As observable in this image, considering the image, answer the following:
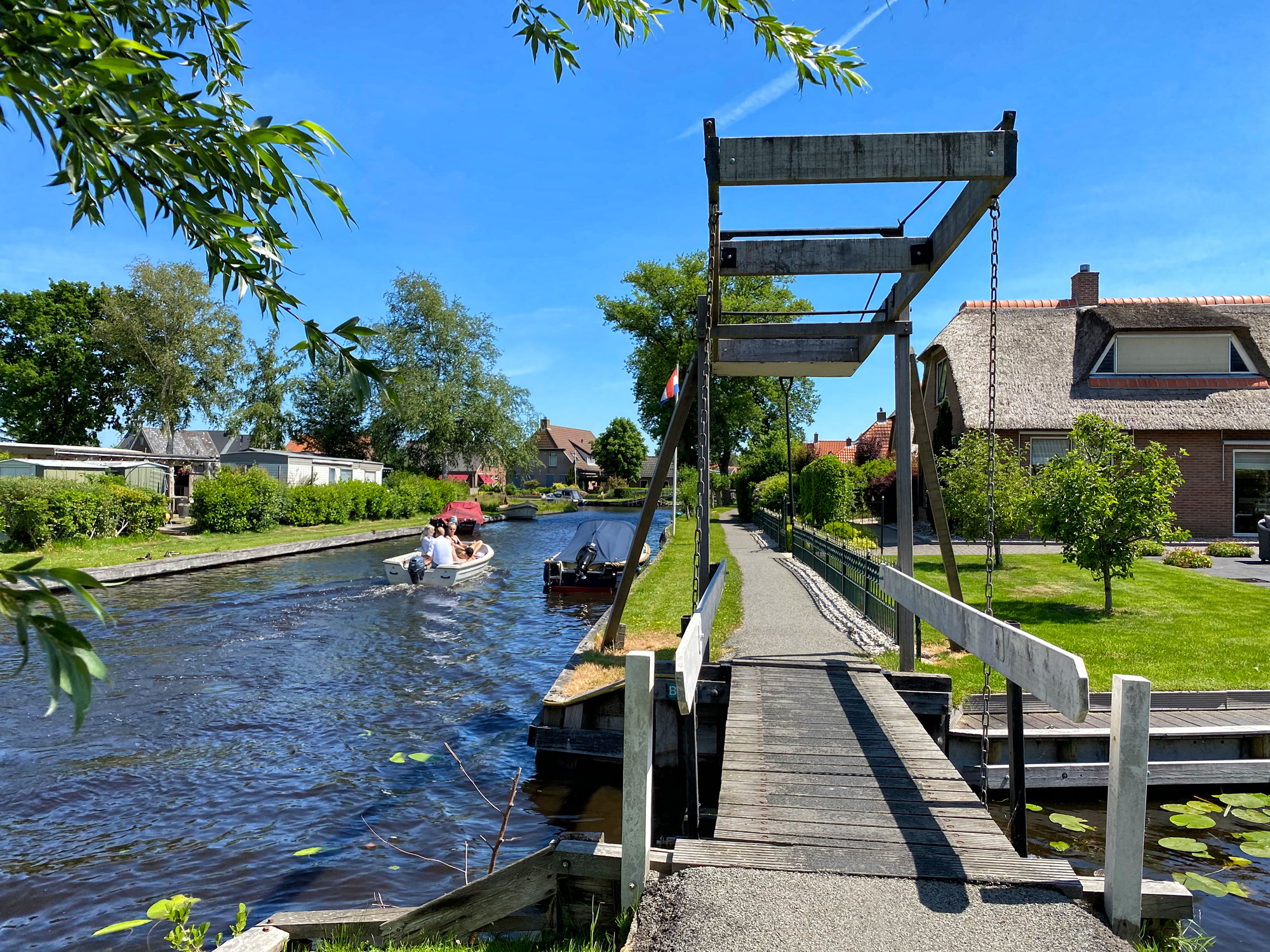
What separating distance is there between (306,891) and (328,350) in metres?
4.79

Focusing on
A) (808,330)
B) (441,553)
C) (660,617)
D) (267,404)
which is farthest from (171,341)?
(808,330)

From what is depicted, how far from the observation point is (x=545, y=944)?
160 inches

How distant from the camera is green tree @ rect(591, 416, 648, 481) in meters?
93.9

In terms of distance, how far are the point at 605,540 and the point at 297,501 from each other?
1878 centimetres

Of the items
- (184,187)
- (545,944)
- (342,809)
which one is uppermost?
(184,187)

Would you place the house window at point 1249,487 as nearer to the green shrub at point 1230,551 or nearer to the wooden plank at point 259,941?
the green shrub at point 1230,551

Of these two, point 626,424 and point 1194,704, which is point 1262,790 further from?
point 626,424

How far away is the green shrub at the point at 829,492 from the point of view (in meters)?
24.2

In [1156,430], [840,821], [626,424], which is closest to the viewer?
[840,821]

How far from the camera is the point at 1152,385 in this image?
25.4m

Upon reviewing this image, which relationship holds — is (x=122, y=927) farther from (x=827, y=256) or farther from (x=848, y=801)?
(x=827, y=256)

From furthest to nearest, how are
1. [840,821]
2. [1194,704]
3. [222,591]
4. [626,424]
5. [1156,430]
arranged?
1. [626,424]
2. [1156,430]
3. [222,591]
4. [1194,704]
5. [840,821]

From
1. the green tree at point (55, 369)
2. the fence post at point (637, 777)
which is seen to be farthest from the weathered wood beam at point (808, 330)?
the green tree at point (55, 369)

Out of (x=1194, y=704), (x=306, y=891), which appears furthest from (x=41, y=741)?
(x=1194, y=704)
